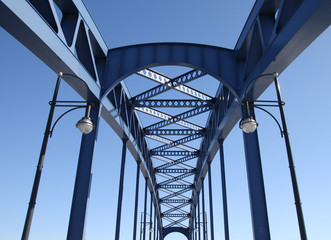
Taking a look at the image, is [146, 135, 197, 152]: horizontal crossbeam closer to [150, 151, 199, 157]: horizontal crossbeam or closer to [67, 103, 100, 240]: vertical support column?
[150, 151, 199, 157]: horizontal crossbeam

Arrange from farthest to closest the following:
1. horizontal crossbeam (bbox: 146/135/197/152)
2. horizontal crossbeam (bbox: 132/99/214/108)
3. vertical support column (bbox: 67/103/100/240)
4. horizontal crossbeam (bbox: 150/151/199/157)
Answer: horizontal crossbeam (bbox: 150/151/199/157) → horizontal crossbeam (bbox: 146/135/197/152) → horizontal crossbeam (bbox: 132/99/214/108) → vertical support column (bbox: 67/103/100/240)

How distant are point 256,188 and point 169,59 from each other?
7.08m

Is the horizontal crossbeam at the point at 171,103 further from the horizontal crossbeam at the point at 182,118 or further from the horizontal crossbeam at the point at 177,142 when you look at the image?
the horizontal crossbeam at the point at 177,142

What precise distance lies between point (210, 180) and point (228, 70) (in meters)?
11.5

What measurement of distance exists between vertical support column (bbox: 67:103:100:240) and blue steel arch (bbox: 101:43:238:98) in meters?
2.81

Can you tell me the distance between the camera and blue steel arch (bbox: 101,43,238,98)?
1352 centimetres

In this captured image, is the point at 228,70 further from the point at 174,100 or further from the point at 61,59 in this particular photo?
the point at 61,59

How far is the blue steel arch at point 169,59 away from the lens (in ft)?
44.3

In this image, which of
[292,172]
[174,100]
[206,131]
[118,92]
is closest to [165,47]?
[118,92]

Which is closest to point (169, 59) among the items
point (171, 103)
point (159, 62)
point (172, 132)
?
point (159, 62)

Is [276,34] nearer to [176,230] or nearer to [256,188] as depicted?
[256,188]

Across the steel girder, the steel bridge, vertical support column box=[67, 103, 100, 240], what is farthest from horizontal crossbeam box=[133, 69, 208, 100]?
vertical support column box=[67, 103, 100, 240]

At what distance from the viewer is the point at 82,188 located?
11.0 metres

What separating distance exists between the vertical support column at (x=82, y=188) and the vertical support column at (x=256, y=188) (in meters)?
5.97
